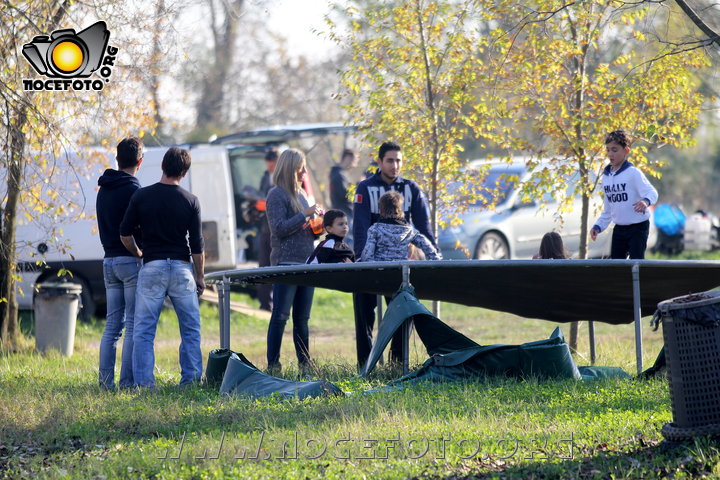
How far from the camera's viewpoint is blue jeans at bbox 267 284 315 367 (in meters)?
8.94

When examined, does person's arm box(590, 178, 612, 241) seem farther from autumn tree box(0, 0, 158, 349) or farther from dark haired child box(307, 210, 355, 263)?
autumn tree box(0, 0, 158, 349)

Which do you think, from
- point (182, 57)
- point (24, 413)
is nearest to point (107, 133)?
point (182, 57)

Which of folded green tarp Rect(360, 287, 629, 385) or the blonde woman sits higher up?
the blonde woman

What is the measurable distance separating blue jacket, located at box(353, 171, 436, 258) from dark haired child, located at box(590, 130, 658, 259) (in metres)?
1.55

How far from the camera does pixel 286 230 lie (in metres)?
8.92

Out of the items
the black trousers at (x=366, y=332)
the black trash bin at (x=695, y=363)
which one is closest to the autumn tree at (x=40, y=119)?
the black trousers at (x=366, y=332)

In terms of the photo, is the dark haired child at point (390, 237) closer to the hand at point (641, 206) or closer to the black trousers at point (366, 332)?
the black trousers at point (366, 332)

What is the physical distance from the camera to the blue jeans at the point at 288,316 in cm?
894

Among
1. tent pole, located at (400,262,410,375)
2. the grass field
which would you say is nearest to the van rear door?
the grass field

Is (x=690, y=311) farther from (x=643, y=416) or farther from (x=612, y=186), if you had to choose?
(x=612, y=186)

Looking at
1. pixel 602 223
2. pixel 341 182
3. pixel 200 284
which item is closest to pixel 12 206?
pixel 200 284

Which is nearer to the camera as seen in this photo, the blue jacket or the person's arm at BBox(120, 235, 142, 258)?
the person's arm at BBox(120, 235, 142, 258)

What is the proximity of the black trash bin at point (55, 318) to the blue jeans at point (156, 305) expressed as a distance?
12.9 feet

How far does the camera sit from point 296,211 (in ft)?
29.6
